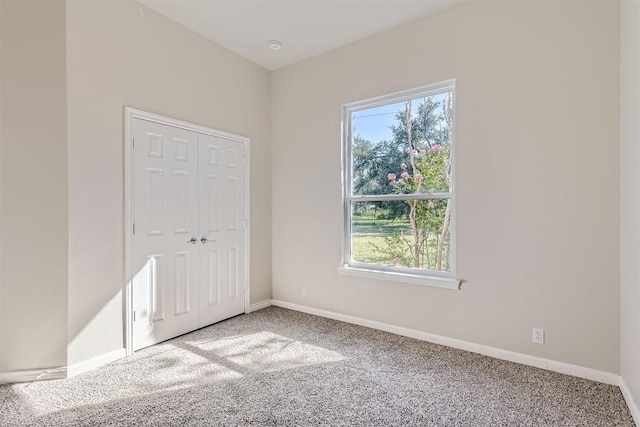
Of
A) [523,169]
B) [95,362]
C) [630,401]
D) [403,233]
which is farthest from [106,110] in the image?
[630,401]

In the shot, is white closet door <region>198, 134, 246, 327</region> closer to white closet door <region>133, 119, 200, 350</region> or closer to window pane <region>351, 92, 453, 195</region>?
white closet door <region>133, 119, 200, 350</region>

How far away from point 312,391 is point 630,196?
2379mm

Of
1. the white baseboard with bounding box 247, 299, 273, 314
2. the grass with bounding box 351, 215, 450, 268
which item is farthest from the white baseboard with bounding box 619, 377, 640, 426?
the white baseboard with bounding box 247, 299, 273, 314

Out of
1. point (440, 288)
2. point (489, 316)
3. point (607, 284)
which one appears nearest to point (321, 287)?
point (440, 288)

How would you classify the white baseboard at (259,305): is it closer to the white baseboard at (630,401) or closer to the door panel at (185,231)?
the door panel at (185,231)

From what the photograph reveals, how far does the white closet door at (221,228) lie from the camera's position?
3.51 meters

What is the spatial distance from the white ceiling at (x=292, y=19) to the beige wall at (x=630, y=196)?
1373 mm

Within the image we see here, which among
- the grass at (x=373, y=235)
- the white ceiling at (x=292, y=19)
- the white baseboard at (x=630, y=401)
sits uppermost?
the white ceiling at (x=292, y=19)

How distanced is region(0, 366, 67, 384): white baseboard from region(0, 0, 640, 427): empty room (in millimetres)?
13

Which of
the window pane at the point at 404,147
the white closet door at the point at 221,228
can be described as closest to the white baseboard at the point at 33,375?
the white closet door at the point at 221,228

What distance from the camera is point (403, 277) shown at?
10.6ft

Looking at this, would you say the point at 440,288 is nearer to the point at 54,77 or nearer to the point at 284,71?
the point at 284,71

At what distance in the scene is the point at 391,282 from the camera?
11.0 feet

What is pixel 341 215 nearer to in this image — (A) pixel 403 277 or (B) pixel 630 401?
(A) pixel 403 277
